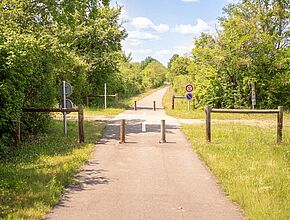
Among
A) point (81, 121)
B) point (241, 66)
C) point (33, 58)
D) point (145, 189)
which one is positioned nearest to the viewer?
point (145, 189)

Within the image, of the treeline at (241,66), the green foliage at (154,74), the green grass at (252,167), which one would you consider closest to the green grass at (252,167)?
the green grass at (252,167)

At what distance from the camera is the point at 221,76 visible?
1184 inches

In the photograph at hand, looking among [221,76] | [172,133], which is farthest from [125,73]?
[172,133]

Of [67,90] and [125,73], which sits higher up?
[125,73]

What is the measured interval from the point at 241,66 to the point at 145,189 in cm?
2334

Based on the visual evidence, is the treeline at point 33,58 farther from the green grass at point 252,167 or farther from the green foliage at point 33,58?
the green grass at point 252,167

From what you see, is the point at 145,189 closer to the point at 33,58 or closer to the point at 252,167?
the point at 252,167

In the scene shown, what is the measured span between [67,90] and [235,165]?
7978 mm

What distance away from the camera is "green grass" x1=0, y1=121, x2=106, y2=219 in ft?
20.6

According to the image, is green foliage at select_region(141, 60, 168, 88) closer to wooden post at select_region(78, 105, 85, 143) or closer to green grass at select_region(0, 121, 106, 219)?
wooden post at select_region(78, 105, 85, 143)

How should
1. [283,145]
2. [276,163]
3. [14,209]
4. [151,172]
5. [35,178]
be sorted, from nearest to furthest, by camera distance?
[14,209] < [35,178] < [151,172] < [276,163] < [283,145]

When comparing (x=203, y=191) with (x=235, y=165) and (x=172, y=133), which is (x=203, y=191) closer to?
(x=235, y=165)

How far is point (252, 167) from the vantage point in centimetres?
941

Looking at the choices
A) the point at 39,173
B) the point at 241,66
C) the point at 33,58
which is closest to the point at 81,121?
the point at 33,58
